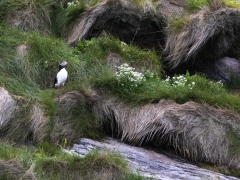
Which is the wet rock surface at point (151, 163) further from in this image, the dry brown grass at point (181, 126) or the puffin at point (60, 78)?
the puffin at point (60, 78)

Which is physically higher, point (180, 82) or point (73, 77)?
point (180, 82)

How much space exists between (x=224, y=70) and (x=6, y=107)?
15.5ft

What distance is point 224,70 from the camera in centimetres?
1136

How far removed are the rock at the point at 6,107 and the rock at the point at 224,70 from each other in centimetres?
431

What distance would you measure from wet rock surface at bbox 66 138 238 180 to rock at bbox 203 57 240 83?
315cm

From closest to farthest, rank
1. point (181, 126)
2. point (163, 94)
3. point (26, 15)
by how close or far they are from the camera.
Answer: point (181, 126)
point (163, 94)
point (26, 15)

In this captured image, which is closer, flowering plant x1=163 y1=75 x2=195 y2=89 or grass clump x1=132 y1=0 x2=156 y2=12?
flowering plant x1=163 y1=75 x2=195 y2=89

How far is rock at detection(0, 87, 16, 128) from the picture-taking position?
8250mm

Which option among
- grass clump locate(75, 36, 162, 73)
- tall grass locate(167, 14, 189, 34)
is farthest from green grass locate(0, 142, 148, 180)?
tall grass locate(167, 14, 189, 34)

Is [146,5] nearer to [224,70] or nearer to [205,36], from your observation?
[205,36]

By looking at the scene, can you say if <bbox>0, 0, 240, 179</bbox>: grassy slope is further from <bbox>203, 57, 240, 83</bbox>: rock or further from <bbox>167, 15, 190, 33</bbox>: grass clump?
<bbox>203, 57, 240, 83</bbox>: rock

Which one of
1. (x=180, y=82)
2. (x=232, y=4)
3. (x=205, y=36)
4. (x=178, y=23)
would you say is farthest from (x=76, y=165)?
(x=232, y=4)

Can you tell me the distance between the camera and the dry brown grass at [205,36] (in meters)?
10.7

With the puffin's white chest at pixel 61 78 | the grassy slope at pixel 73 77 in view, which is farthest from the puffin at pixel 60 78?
the grassy slope at pixel 73 77
